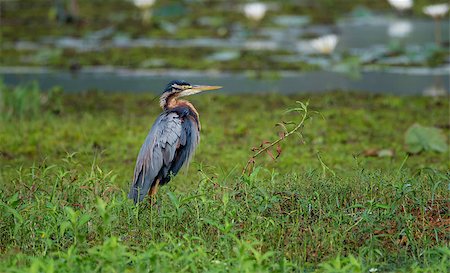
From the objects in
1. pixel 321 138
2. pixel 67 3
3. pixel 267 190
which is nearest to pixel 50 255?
pixel 267 190

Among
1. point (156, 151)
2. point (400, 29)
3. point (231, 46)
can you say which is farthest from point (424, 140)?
point (400, 29)

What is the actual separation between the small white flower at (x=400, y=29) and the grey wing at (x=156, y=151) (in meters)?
11.0

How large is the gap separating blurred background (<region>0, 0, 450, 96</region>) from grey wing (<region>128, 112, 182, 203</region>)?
603cm

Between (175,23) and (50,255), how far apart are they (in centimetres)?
1338

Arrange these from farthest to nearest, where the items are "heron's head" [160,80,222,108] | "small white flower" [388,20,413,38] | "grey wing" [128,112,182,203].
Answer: "small white flower" [388,20,413,38] < "heron's head" [160,80,222,108] < "grey wing" [128,112,182,203]

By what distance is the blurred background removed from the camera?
12938mm

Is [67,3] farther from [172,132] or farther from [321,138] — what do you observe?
[172,132]

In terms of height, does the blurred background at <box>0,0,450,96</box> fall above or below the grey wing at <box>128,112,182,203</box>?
below

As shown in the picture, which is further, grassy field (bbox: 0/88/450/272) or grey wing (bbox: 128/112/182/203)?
grey wing (bbox: 128/112/182/203)

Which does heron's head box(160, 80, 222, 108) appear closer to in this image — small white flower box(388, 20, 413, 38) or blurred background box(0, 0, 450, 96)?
blurred background box(0, 0, 450, 96)

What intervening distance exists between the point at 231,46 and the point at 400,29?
11.9 feet

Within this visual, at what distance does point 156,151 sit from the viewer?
6.02 metres

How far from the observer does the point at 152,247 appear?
4895 mm

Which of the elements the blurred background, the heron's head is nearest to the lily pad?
the heron's head
